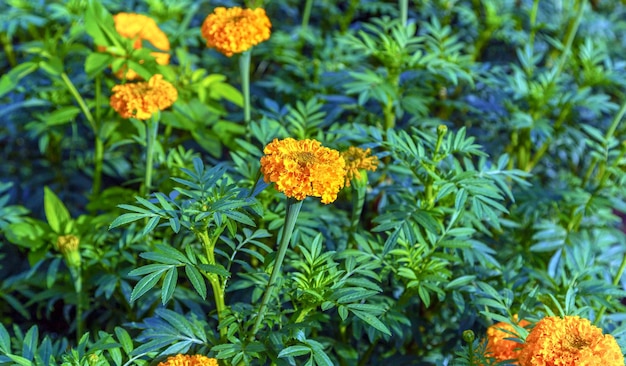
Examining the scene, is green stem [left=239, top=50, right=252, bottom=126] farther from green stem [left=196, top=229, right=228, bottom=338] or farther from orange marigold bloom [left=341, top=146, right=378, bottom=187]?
green stem [left=196, top=229, right=228, bottom=338]

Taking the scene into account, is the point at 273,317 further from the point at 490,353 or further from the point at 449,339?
the point at 449,339

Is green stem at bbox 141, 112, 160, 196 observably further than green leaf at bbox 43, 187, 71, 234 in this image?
No

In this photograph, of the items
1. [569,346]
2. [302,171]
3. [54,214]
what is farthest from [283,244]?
[54,214]

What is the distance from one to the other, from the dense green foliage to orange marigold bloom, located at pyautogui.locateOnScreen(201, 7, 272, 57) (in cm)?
28

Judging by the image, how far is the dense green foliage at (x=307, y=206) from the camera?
61.9 inches

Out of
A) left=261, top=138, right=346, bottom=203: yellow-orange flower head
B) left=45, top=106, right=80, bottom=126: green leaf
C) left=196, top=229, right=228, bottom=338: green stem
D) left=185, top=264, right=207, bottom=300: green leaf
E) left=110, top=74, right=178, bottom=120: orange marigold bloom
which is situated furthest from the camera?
left=45, top=106, right=80, bottom=126: green leaf

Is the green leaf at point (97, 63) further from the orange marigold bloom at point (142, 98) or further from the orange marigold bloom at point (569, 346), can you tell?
the orange marigold bloom at point (569, 346)

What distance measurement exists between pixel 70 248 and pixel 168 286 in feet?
1.99

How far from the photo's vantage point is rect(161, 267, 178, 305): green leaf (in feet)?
4.42

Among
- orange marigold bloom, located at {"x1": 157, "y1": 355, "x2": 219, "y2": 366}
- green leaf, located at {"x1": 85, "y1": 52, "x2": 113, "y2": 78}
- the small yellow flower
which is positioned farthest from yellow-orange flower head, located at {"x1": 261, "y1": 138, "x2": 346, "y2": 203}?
green leaf, located at {"x1": 85, "y1": 52, "x2": 113, "y2": 78}

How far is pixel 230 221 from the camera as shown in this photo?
4.91 feet

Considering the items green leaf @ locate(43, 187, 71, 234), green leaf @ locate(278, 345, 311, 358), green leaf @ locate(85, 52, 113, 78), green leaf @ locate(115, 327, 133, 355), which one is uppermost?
green leaf @ locate(85, 52, 113, 78)

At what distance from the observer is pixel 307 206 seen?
2117 millimetres

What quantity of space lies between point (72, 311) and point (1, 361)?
0.94 m
